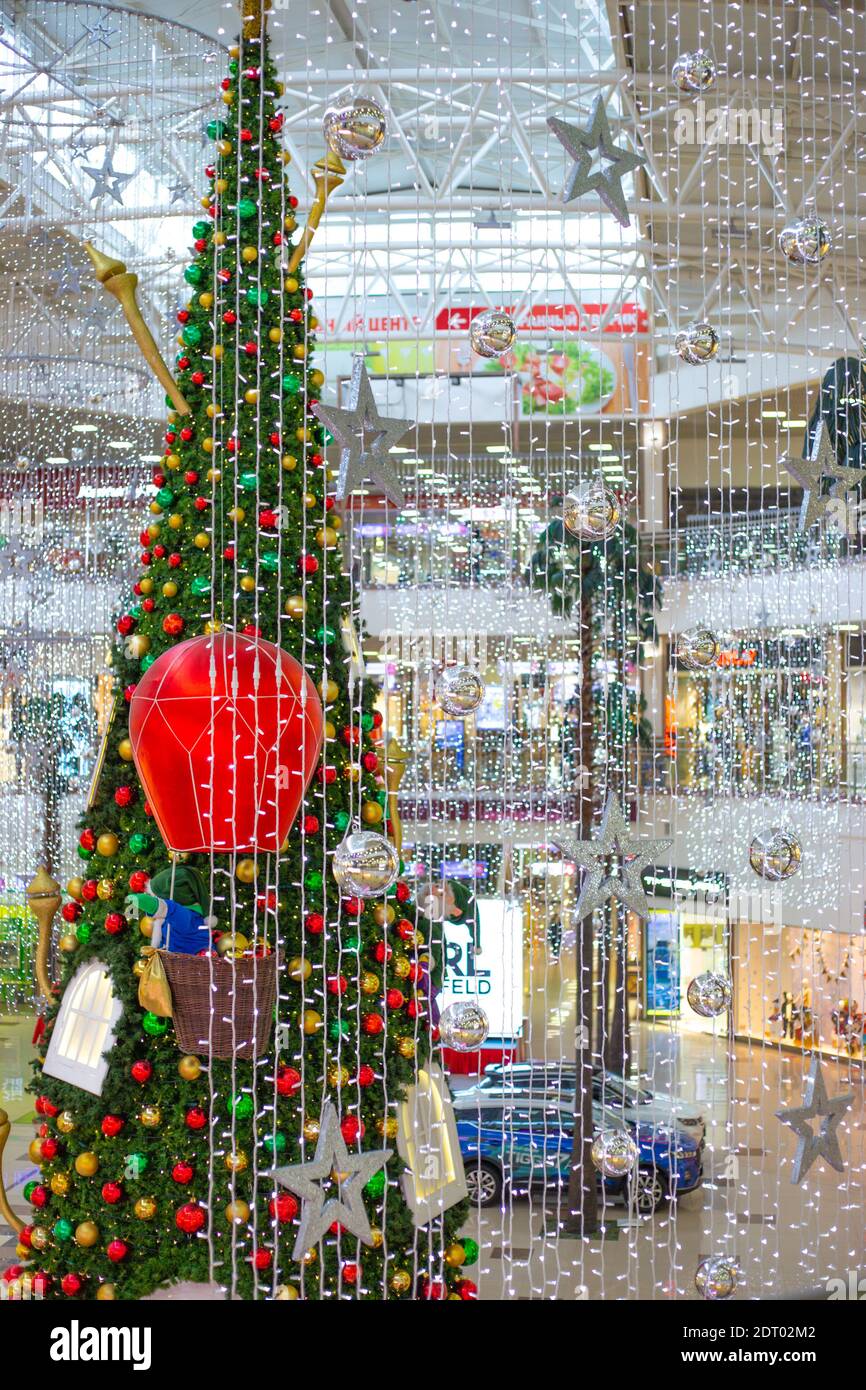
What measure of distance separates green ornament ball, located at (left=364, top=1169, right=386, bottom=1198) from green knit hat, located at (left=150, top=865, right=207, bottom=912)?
0.89 meters

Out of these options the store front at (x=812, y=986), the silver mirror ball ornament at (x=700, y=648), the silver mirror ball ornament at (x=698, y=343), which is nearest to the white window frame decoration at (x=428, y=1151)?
the silver mirror ball ornament at (x=700, y=648)

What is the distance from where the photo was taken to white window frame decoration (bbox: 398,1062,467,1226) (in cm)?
388

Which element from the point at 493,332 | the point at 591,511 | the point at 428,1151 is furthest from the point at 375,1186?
the point at 493,332

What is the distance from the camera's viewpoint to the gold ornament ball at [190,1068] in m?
3.69

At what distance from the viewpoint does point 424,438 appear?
14.1 meters

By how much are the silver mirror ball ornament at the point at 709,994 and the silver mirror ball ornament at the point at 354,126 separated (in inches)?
100

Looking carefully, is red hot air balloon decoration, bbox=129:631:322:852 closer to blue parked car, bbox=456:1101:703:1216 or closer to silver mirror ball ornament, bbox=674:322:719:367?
silver mirror ball ornament, bbox=674:322:719:367

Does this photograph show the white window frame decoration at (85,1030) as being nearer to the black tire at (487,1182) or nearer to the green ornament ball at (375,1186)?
the green ornament ball at (375,1186)

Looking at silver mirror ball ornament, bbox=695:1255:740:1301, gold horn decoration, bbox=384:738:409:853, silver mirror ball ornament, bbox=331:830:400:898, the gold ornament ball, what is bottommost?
silver mirror ball ornament, bbox=695:1255:740:1301

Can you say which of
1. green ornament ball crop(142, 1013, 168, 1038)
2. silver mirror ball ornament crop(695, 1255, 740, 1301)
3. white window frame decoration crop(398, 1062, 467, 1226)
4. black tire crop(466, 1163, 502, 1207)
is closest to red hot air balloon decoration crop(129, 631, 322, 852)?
green ornament ball crop(142, 1013, 168, 1038)

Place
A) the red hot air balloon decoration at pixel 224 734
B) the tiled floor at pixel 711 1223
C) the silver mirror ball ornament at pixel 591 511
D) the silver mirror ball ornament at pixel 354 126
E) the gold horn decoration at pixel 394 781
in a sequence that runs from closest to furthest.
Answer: the red hot air balloon decoration at pixel 224 734 → the silver mirror ball ornament at pixel 354 126 → the silver mirror ball ornament at pixel 591 511 → the gold horn decoration at pixel 394 781 → the tiled floor at pixel 711 1223

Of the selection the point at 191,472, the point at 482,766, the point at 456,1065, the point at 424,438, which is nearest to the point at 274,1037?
the point at 191,472

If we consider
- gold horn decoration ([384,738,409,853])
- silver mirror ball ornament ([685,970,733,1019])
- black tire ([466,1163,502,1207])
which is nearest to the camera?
silver mirror ball ornament ([685,970,733,1019])
